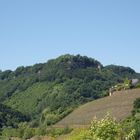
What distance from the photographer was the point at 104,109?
128 meters

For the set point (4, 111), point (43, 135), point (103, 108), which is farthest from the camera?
point (4, 111)

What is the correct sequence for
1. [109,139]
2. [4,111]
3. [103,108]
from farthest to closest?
[4,111] → [103,108] → [109,139]

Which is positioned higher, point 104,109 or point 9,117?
point 9,117

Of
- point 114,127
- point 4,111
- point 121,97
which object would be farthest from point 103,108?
point 114,127

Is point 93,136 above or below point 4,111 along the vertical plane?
below

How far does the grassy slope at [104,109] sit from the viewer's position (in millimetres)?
119375

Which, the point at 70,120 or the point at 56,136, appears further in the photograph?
the point at 70,120

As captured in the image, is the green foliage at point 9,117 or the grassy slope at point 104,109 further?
the green foliage at point 9,117

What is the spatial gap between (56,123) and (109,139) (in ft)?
304

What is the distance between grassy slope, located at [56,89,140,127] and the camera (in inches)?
4700

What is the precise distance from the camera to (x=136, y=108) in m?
111

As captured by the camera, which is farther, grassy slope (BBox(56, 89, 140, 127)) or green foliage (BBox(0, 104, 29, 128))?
green foliage (BBox(0, 104, 29, 128))

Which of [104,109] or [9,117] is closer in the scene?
[104,109]

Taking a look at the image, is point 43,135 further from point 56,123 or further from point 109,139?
point 109,139
